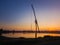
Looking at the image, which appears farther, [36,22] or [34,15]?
[34,15]

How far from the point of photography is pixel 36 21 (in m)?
38.3

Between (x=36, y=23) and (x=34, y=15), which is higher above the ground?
(x=34, y=15)

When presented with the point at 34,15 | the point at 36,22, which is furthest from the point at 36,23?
the point at 34,15

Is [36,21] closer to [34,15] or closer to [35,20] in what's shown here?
[35,20]

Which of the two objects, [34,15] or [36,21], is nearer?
[36,21]

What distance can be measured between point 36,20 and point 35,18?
4.71 feet

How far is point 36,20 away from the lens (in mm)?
38656

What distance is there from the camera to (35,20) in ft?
127

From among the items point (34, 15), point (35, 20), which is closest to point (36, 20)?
point (35, 20)

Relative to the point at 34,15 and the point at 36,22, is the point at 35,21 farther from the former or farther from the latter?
the point at 34,15

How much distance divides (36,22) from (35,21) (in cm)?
47

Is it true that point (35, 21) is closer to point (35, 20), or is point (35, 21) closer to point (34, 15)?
point (35, 20)

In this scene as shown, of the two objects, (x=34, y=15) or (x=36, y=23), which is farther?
(x=34, y=15)

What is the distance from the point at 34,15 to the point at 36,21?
12.3 ft
